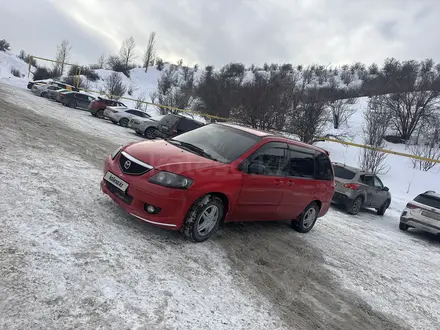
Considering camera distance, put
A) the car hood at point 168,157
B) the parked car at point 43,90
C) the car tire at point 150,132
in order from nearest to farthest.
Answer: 1. the car hood at point 168,157
2. the car tire at point 150,132
3. the parked car at point 43,90

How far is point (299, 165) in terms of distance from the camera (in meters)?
6.34

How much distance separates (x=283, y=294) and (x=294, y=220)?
9.32ft

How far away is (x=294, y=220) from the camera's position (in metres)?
6.96

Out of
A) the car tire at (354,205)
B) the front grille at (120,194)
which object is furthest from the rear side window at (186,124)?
the front grille at (120,194)

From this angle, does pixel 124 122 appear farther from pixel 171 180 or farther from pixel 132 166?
pixel 171 180

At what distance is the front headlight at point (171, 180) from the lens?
4492mm

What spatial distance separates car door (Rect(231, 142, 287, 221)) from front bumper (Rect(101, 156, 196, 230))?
1.01m

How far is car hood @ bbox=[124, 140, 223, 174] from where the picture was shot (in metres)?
4.62

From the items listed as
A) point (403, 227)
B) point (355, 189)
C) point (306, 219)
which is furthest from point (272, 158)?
point (403, 227)

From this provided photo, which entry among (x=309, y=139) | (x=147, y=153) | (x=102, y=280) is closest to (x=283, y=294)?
(x=102, y=280)

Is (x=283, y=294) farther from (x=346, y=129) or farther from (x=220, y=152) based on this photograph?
(x=346, y=129)

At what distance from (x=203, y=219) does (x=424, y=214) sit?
823cm

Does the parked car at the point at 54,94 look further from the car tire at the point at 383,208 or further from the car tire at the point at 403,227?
the car tire at the point at 403,227

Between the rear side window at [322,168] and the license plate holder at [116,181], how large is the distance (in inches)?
147
